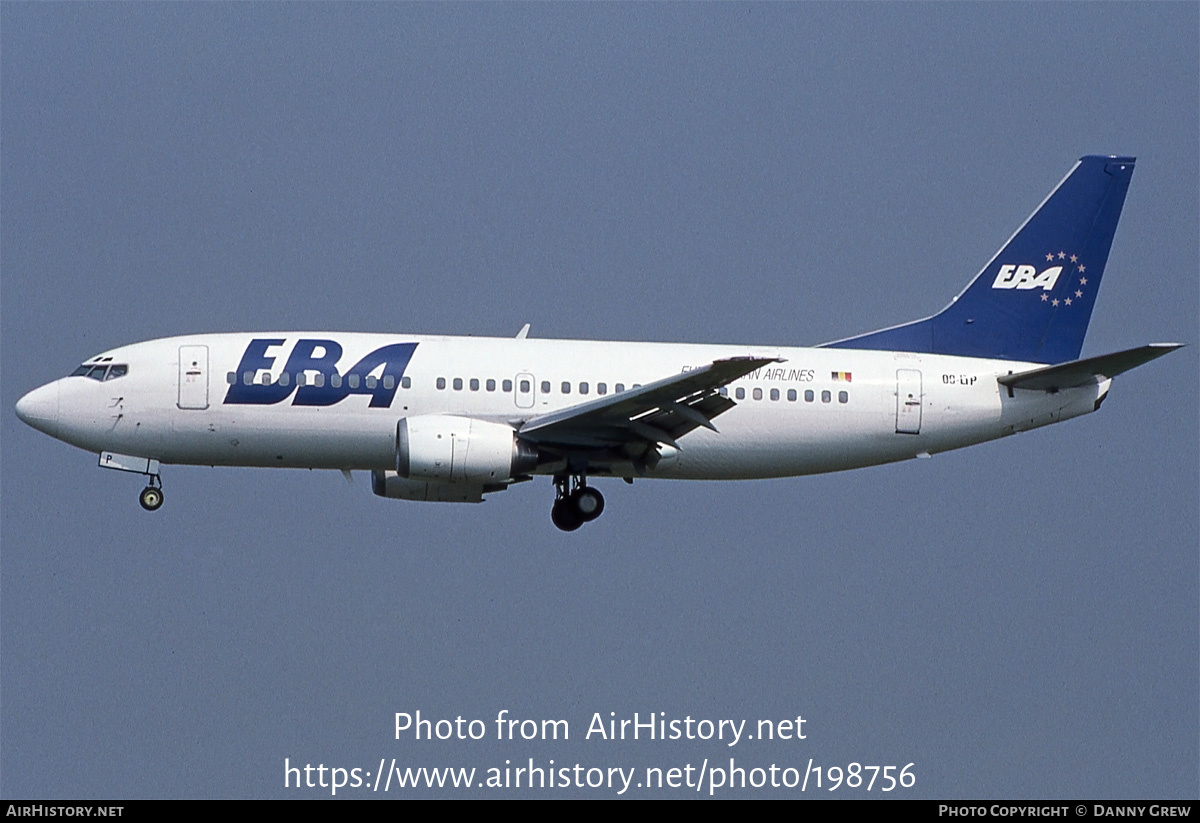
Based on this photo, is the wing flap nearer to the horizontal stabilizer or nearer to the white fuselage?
the white fuselage

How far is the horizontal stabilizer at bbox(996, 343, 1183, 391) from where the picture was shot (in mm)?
33281

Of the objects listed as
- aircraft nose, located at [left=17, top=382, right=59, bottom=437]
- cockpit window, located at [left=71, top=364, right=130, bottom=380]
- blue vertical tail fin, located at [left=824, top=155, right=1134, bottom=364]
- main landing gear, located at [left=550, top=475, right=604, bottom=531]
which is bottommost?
main landing gear, located at [left=550, top=475, right=604, bottom=531]

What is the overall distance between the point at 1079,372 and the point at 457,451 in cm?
1261

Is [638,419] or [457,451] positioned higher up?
[638,419]

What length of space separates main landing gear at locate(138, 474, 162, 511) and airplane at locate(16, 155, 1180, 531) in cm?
3

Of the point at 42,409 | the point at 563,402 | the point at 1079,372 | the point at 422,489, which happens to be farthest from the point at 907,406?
the point at 42,409

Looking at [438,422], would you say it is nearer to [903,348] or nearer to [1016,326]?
[903,348]

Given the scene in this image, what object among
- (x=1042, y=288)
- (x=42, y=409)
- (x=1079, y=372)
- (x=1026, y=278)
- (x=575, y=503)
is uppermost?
(x=1026, y=278)

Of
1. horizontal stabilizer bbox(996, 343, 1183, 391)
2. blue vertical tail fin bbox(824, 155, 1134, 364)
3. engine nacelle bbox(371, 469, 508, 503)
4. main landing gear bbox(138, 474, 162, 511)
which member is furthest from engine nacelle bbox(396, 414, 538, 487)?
horizontal stabilizer bbox(996, 343, 1183, 391)

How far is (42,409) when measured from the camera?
3384cm

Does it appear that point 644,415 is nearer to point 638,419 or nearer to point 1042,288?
point 638,419

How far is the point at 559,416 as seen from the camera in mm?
32656

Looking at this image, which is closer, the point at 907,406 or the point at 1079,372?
the point at 1079,372
